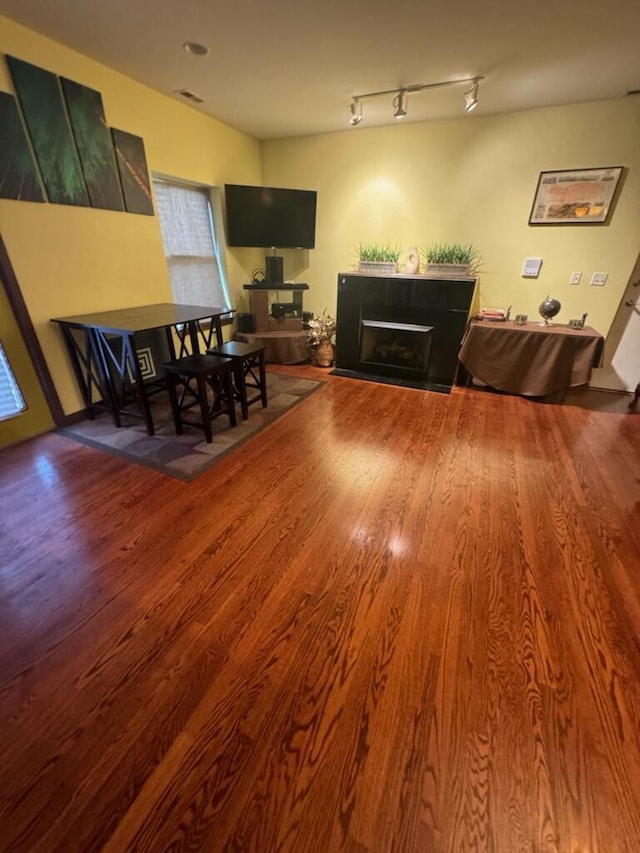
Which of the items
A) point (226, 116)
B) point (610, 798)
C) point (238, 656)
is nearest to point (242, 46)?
point (226, 116)

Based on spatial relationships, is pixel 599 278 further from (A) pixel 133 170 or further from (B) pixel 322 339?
(A) pixel 133 170

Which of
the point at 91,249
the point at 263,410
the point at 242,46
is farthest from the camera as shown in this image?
the point at 263,410

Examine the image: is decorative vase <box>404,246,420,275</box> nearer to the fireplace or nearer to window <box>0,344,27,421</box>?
the fireplace

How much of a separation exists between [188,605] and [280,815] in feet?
2.35

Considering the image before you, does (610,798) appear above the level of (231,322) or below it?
below

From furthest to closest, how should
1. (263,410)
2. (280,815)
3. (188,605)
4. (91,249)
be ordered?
(263,410) < (91,249) < (188,605) < (280,815)

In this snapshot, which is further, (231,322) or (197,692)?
(231,322)

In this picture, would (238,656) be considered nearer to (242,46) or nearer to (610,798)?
(610,798)

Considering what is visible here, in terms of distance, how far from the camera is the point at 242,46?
2.23 m

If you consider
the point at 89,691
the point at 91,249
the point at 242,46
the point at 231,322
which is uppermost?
the point at 242,46

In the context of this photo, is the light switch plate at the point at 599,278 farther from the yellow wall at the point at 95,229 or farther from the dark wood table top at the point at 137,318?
the yellow wall at the point at 95,229

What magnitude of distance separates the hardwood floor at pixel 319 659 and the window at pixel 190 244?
2.36 meters

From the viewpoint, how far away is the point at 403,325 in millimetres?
3654

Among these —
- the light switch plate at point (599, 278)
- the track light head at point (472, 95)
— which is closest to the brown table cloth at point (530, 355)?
the light switch plate at point (599, 278)
